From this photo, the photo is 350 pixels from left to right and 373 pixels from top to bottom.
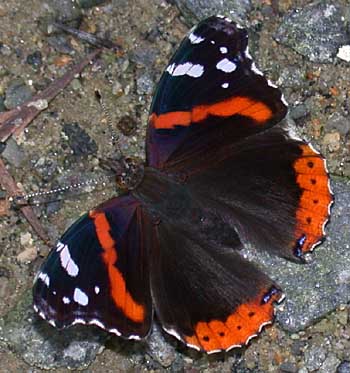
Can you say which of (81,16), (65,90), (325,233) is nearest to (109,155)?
(65,90)

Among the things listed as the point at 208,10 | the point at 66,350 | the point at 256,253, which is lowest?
the point at 66,350

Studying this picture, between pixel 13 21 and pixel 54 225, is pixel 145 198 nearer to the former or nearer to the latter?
pixel 54 225

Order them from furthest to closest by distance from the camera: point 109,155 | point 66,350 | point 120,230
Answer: point 109,155 < point 66,350 < point 120,230

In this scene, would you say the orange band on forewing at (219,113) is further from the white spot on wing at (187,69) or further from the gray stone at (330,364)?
the gray stone at (330,364)

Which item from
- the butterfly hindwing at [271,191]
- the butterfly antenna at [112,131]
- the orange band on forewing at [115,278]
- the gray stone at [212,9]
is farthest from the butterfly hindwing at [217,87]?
the gray stone at [212,9]

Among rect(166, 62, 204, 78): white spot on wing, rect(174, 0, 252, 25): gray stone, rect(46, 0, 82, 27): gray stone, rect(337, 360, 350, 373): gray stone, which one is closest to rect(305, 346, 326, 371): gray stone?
rect(337, 360, 350, 373): gray stone

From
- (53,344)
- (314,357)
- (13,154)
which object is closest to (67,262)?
(53,344)

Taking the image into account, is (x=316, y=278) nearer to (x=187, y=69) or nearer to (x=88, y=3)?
(x=187, y=69)
